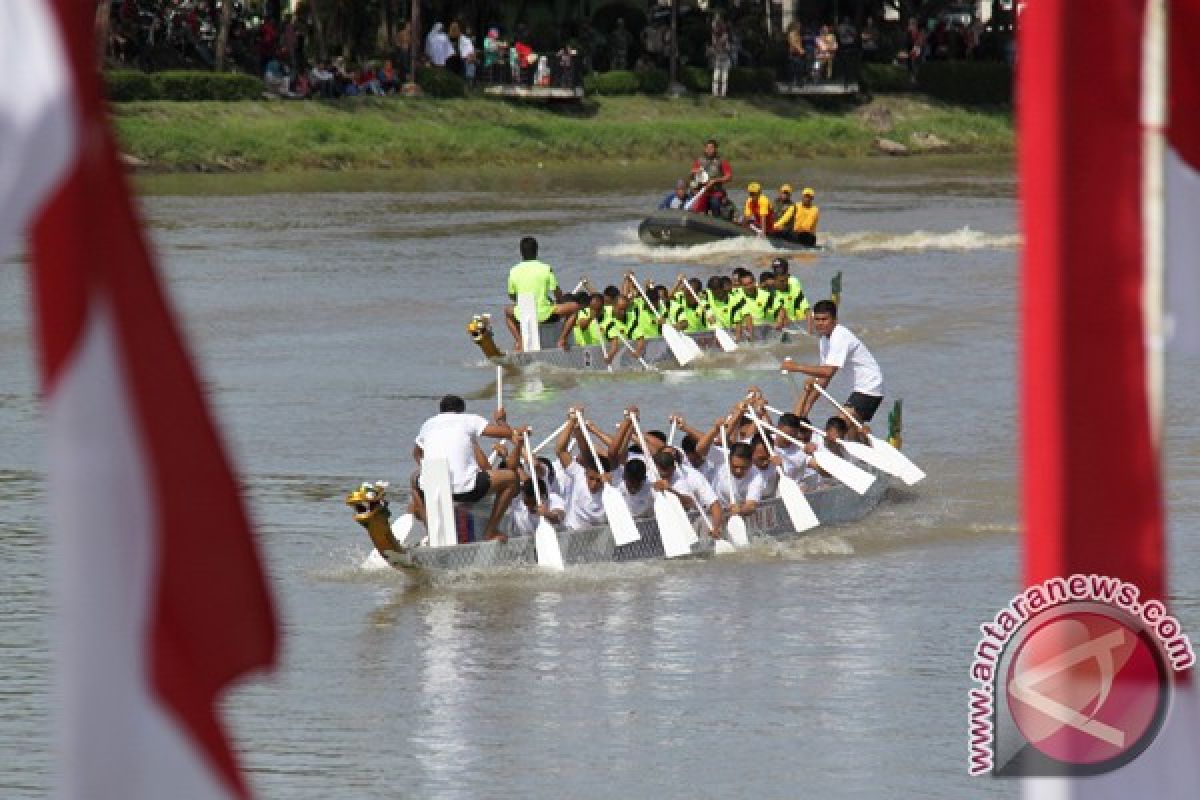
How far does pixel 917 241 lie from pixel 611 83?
15.8 metres

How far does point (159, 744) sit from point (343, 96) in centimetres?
4476

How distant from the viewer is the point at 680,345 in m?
25.7

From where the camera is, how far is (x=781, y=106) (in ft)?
177

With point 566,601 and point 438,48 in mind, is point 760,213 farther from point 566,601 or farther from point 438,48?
point 566,601

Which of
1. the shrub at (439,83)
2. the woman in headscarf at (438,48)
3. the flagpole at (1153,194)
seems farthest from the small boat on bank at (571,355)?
the woman in headscarf at (438,48)

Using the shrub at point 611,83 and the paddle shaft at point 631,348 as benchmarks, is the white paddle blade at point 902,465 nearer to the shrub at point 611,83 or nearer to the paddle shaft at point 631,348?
the paddle shaft at point 631,348

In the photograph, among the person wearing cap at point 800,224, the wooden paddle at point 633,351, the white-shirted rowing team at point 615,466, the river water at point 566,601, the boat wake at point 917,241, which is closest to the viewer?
the river water at point 566,601

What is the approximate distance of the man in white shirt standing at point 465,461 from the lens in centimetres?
1534

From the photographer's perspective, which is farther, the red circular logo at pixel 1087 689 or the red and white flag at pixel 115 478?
the red circular logo at pixel 1087 689

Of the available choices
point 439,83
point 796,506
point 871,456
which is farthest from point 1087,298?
point 439,83

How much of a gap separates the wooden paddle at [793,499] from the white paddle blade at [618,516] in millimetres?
1362

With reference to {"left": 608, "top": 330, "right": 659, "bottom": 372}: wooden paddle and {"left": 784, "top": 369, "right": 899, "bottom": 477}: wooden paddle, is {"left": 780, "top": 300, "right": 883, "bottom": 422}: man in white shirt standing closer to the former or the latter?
{"left": 784, "top": 369, "right": 899, "bottom": 477}: wooden paddle

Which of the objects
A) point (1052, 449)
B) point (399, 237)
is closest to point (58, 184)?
point (1052, 449)

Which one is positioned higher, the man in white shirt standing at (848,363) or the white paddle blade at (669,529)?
the man in white shirt standing at (848,363)
